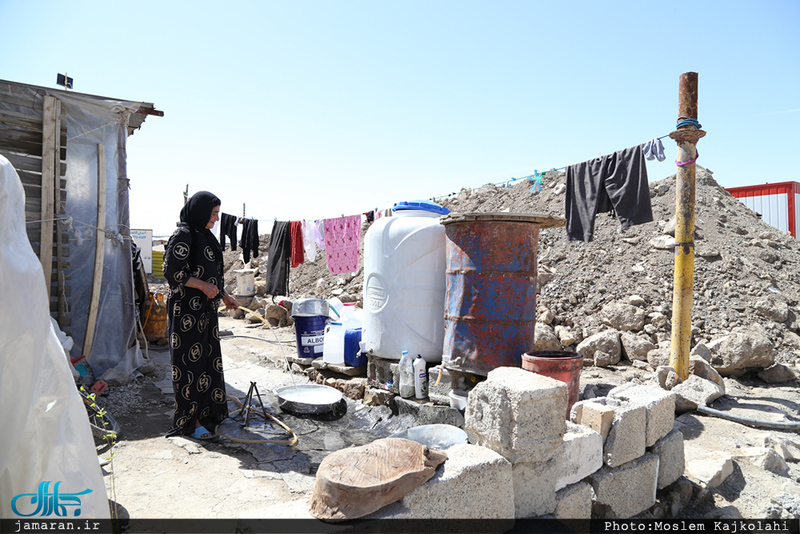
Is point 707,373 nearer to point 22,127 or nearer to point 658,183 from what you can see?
point 658,183

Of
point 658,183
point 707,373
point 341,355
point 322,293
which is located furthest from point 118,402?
point 658,183

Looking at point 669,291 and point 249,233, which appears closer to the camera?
point 669,291

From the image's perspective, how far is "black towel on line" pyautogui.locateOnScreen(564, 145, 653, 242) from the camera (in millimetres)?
5316

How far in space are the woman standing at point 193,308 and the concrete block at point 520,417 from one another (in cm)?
248

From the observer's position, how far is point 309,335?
6277mm

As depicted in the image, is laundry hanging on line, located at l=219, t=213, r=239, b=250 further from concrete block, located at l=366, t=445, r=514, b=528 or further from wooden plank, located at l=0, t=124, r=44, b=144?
concrete block, located at l=366, t=445, r=514, b=528

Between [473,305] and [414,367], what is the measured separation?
3.00 feet

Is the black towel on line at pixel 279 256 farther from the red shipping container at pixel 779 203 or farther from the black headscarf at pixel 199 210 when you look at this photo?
the red shipping container at pixel 779 203

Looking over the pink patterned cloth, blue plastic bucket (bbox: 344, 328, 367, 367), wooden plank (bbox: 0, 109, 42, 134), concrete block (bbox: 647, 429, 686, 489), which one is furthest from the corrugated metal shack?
concrete block (bbox: 647, 429, 686, 489)

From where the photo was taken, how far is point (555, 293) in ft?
29.1

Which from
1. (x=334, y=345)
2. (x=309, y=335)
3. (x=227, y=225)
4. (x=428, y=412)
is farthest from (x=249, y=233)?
(x=428, y=412)

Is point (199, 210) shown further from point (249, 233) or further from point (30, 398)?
point (249, 233)

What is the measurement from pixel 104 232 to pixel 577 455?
5.78m

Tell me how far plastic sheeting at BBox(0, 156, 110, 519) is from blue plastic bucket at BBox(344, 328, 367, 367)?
386 centimetres
